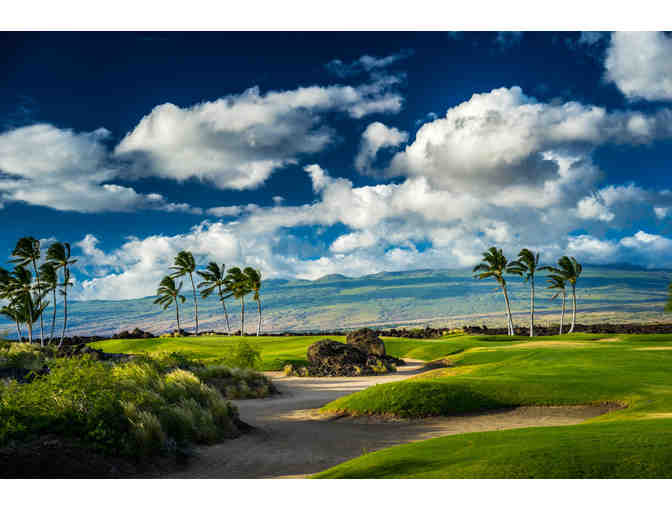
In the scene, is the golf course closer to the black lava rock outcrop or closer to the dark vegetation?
the dark vegetation

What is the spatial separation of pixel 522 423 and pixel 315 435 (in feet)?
21.4

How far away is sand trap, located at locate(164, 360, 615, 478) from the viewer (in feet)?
40.2

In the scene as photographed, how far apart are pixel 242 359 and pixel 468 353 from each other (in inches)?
712

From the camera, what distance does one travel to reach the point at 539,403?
17578 mm

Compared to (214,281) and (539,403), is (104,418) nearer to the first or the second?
(539,403)

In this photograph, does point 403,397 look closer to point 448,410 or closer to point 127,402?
point 448,410

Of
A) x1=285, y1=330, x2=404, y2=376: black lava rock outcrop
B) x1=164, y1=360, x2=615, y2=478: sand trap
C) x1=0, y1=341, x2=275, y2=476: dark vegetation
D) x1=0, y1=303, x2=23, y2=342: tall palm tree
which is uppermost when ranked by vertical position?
x1=0, y1=303, x2=23, y2=342: tall palm tree

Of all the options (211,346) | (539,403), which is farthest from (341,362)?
(211,346)

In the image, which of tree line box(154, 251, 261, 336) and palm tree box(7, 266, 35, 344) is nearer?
palm tree box(7, 266, 35, 344)

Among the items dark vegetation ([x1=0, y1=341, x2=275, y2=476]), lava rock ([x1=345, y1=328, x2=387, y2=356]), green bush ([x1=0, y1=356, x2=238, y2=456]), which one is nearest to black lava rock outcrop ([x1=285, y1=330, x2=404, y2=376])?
lava rock ([x1=345, y1=328, x2=387, y2=356])

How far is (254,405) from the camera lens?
23.9m

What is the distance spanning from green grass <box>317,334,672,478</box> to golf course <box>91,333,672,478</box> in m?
0.02

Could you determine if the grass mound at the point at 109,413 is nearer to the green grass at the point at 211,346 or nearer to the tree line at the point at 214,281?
the green grass at the point at 211,346

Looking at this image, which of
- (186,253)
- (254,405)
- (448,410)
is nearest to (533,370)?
(448,410)
